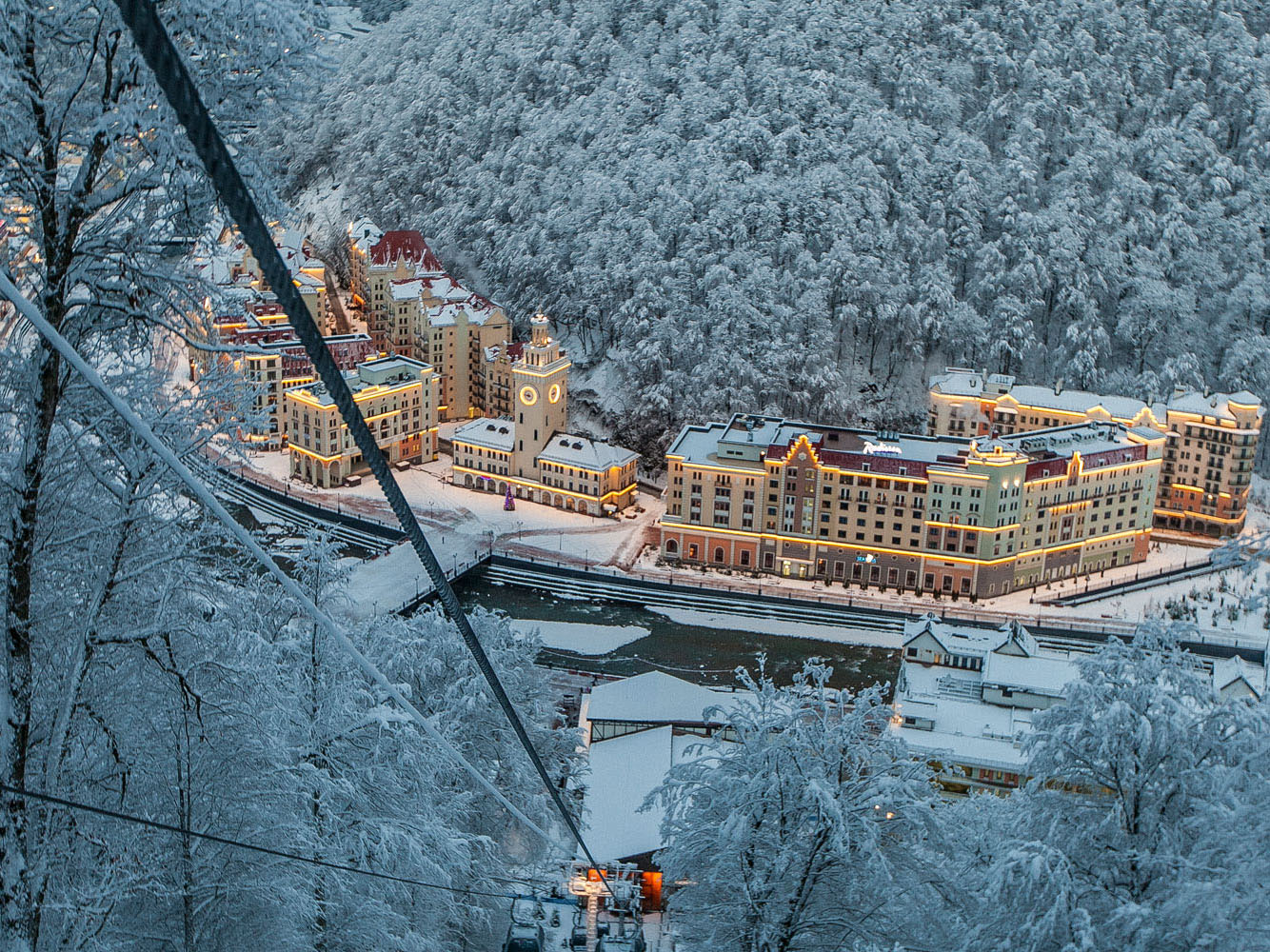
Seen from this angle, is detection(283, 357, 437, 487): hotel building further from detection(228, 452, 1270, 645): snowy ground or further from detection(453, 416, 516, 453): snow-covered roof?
detection(453, 416, 516, 453): snow-covered roof

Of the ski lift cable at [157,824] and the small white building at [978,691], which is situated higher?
the ski lift cable at [157,824]

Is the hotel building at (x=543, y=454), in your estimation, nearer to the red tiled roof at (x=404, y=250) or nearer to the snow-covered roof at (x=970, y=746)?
the red tiled roof at (x=404, y=250)

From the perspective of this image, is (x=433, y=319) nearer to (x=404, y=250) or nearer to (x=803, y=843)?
(x=404, y=250)

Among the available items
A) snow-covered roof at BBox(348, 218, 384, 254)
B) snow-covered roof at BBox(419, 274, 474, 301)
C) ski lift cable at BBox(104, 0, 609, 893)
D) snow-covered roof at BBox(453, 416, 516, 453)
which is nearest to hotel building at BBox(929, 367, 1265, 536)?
snow-covered roof at BBox(453, 416, 516, 453)

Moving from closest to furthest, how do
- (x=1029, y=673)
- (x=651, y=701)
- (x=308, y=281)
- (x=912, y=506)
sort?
(x=651, y=701)
(x=1029, y=673)
(x=912, y=506)
(x=308, y=281)

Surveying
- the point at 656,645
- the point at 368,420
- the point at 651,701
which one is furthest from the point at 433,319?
the point at 651,701

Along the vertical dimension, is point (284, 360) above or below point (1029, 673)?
above

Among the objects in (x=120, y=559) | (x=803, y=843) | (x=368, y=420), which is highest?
(x=120, y=559)

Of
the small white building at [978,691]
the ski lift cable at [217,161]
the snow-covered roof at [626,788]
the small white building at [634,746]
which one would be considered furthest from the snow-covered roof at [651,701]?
the ski lift cable at [217,161]
